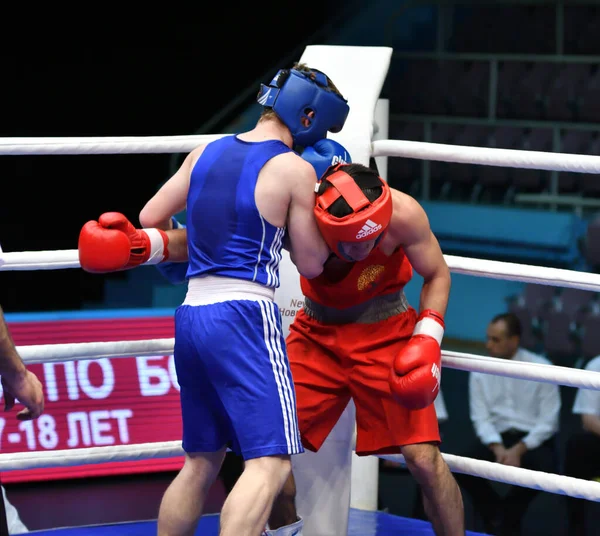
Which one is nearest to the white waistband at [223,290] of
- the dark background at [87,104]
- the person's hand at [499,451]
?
the person's hand at [499,451]

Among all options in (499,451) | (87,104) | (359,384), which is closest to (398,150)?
(359,384)

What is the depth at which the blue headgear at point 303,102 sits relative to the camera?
7.16ft

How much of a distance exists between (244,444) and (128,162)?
4.75m

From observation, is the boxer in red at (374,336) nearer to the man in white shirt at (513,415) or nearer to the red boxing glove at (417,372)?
the red boxing glove at (417,372)

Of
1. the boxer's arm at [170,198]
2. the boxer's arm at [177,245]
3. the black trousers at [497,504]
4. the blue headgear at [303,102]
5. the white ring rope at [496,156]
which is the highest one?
the blue headgear at [303,102]

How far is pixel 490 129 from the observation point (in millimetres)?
6758

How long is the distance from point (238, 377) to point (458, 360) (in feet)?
2.00

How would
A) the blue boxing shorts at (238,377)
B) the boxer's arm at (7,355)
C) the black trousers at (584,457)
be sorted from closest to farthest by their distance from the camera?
the boxer's arm at (7,355)
the blue boxing shorts at (238,377)
the black trousers at (584,457)

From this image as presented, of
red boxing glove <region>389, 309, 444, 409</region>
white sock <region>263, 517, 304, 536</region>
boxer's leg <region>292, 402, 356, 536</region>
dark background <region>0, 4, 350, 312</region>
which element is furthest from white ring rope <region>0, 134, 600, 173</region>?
dark background <region>0, 4, 350, 312</region>

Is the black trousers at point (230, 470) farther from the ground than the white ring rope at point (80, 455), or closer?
closer

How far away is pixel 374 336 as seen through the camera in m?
2.33

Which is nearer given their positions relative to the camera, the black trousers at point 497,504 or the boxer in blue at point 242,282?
the boxer in blue at point 242,282

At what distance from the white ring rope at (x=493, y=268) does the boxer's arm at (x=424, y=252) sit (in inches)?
3.7

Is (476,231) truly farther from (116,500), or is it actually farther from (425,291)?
(425,291)
